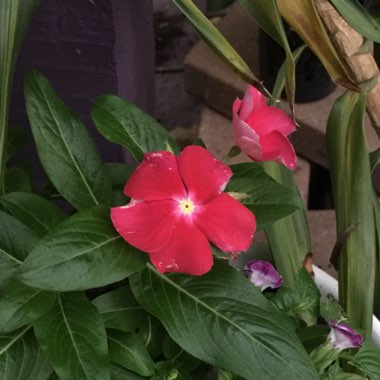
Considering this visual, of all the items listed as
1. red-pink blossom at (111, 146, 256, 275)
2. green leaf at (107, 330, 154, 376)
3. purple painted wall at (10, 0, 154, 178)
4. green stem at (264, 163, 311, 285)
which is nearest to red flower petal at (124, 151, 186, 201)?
red-pink blossom at (111, 146, 256, 275)

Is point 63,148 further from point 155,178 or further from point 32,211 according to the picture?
point 155,178

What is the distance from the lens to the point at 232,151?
80 centimetres

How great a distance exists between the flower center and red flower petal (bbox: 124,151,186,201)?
0.01 meters

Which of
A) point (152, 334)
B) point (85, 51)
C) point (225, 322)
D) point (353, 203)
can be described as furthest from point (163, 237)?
point (85, 51)

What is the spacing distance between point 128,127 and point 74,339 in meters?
0.25

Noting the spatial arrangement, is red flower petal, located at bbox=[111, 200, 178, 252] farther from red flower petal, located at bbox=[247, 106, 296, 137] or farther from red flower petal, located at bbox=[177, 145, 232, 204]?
red flower petal, located at bbox=[247, 106, 296, 137]

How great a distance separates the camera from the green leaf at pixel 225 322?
0.77 metres

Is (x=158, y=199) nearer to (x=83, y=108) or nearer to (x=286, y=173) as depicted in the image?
(x=286, y=173)

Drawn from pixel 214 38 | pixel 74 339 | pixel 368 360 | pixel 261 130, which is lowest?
pixel 368 360

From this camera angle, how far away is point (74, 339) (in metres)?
0.79

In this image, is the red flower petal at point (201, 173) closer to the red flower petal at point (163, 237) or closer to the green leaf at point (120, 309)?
the red flower petal at point (163, 237)

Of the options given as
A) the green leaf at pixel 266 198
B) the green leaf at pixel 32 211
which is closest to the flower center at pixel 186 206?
the green leaf at pixel 266 198

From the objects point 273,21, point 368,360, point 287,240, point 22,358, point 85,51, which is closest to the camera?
point 273,21

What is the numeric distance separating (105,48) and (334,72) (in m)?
0.54
